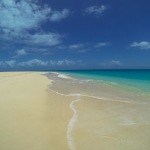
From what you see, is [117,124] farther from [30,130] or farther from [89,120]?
[30,130]

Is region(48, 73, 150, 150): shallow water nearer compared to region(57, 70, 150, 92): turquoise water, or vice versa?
region(48, 73, 150, 150): shallow water

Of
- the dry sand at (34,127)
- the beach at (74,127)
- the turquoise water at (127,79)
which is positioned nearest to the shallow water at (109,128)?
the beach at (74,127)

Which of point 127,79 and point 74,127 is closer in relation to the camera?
point 74,127

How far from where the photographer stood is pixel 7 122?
231 inches

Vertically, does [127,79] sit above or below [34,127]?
above

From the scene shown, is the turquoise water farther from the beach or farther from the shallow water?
the beach

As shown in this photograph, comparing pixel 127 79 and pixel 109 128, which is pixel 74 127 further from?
pixel 127 79

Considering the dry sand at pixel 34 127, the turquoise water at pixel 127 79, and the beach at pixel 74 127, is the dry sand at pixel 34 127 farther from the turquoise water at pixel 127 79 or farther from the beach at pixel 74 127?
Answer: the turquoise water at pixel 127 79

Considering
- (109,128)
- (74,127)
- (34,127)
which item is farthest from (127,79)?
(34,127)

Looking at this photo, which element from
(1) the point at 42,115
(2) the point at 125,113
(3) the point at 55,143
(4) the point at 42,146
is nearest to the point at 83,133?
(3) the point at 55,143

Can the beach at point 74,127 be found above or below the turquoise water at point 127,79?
below

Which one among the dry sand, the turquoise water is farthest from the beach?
the turquoise water

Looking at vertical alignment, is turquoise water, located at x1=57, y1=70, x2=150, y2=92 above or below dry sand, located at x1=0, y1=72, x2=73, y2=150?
above

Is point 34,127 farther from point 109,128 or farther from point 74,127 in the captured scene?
point 109,128
